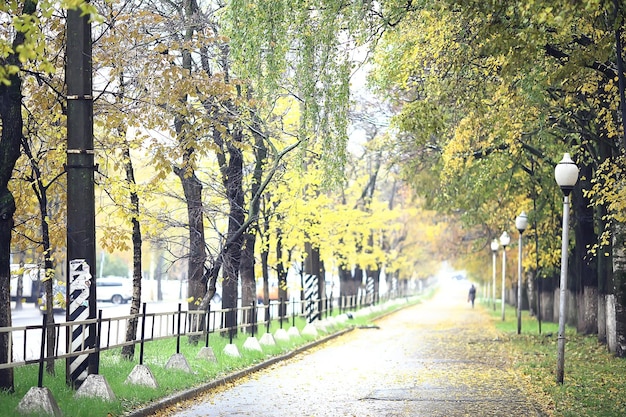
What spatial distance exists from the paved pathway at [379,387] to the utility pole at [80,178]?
2.01 m

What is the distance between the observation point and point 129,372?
1573 cm

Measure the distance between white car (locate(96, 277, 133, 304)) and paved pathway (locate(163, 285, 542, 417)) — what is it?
43.9 metres

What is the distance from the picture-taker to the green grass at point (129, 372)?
11680mm

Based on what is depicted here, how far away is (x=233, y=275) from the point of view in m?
24.9

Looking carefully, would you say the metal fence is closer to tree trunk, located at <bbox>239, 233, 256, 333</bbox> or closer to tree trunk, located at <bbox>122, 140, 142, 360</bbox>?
tree trunk, located at <bbox>122, 140, 142, 360</bbox>

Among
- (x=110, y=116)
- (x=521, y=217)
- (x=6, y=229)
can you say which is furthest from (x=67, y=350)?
(x=521, y=217)

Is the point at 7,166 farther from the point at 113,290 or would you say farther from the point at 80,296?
the point at 113,290

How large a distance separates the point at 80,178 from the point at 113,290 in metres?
58.2

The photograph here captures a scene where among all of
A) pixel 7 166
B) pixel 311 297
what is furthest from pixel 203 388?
pixel 311 297

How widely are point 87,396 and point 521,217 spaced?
1986 centimetres

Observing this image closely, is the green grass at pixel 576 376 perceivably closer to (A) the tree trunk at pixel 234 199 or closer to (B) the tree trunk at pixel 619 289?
(B) the tree trunk at pixel 619 289

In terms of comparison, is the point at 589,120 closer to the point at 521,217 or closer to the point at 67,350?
the point at 521,217

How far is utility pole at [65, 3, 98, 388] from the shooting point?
12750 millimetres

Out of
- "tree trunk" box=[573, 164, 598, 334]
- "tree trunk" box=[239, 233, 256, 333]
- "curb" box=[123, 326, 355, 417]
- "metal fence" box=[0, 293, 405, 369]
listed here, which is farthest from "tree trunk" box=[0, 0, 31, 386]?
"tree trunk" box=[573, 164, 598, 334]
